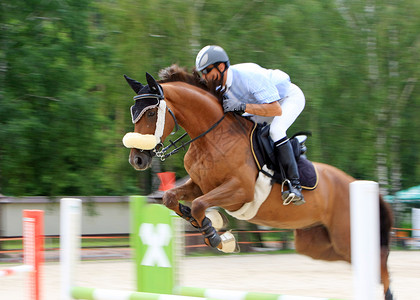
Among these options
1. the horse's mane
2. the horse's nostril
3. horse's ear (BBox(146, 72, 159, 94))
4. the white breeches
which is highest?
horse's ear (BBox(146, 72, 159, 94))

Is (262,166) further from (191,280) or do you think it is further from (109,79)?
(109,79)

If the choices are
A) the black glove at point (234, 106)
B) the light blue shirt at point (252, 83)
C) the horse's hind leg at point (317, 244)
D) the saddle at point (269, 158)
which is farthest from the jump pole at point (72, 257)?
the horse's hind leg at point (317, 244)

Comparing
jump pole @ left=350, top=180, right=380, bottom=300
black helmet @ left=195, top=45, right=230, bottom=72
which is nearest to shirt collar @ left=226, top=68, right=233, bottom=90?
black helmet @ left=195, top=45, right=230, bottom=72

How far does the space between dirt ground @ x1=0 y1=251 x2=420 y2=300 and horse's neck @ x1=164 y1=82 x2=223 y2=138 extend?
2.38 meters

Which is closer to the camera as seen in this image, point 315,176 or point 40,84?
point 315,176

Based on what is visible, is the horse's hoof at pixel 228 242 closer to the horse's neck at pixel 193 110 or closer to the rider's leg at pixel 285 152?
the rider's leg at pixel 285 152

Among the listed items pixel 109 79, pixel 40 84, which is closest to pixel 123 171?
pixel 109 79

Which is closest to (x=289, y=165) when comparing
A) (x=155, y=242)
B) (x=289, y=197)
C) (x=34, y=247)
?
(x=289, y=197)

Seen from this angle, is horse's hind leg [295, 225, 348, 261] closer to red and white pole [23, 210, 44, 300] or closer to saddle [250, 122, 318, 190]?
saddle [250, 122, 318, 190]

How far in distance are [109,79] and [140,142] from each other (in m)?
8.32

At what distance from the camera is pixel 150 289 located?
3.95 m

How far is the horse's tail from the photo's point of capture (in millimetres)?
5293

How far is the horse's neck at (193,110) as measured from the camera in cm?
451

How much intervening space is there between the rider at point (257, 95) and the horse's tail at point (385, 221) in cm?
106
